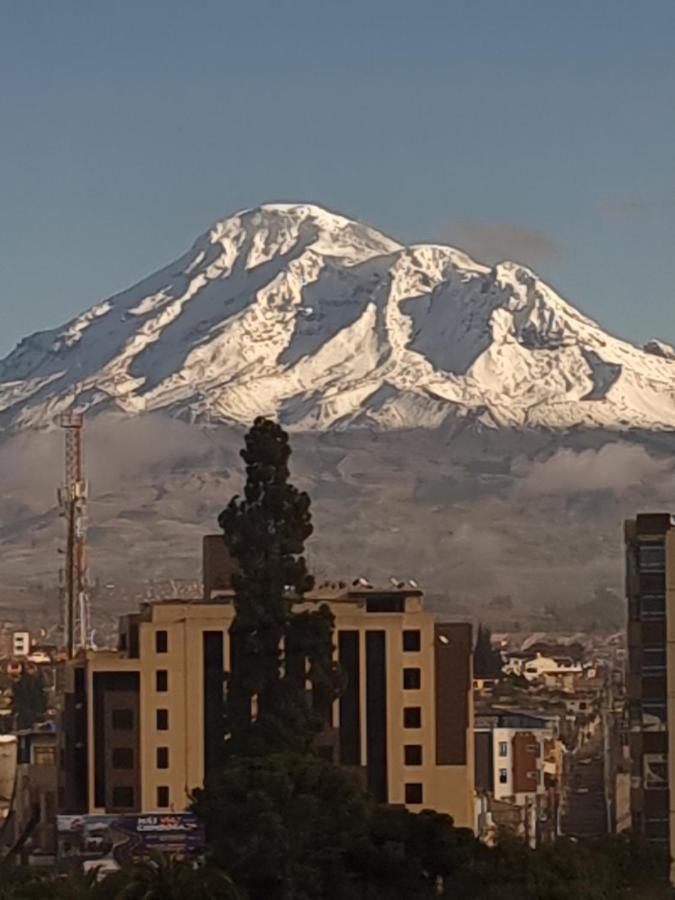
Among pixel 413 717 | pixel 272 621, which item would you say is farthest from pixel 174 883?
pixel 413 717

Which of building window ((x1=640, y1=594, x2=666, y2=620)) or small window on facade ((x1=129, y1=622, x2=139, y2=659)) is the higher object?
building window ((x1=640, y1=594, x2=666, y2=620))

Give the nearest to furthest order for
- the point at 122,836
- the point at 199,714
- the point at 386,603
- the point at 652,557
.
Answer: the point at 122,836, the point at 652,557, the point at 199,714, the point at 386,603

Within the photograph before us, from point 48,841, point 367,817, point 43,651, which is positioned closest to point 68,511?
point 48,841

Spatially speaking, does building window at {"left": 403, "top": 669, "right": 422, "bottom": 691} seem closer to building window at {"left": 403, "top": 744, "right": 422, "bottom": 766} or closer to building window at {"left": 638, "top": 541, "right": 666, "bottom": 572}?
building window at {"left": 403, "top": 744, "right": 422, "bottom": 766}

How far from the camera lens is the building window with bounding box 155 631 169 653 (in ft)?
187

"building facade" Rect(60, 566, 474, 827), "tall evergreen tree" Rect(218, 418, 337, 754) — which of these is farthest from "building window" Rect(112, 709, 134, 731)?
"tall evergreen tree" Rect(218, 418, 337, 754)

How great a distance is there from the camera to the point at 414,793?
57.6 metres

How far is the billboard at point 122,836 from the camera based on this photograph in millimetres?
44438

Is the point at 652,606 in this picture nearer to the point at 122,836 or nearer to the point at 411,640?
the point at 411,640

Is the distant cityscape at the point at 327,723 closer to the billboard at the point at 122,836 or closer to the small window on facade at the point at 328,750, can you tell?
the billboard at the point at 122,836

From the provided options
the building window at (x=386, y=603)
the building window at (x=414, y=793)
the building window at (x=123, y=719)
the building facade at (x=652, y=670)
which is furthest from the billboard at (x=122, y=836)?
the building window at (x=386, y=603)

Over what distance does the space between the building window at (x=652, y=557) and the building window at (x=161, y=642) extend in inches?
410

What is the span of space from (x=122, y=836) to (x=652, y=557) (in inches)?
508

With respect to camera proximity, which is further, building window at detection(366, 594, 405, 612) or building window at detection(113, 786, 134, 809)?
building window at detection(366, 594, 405, 612)
